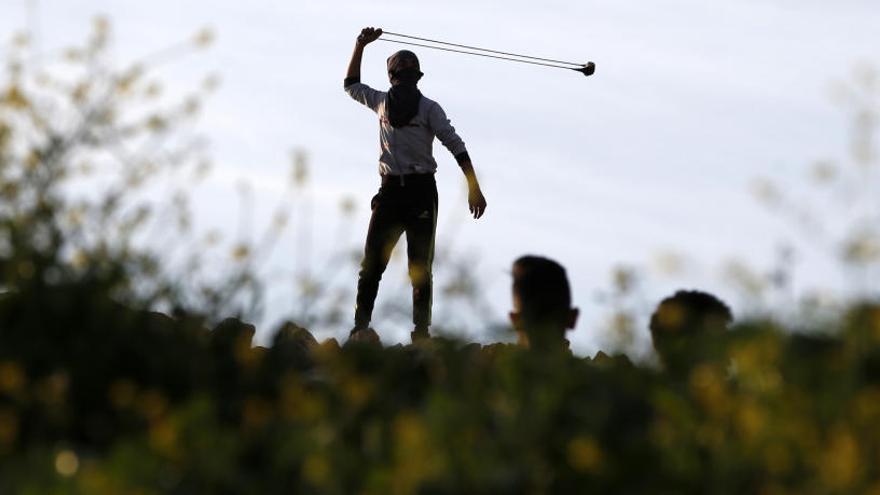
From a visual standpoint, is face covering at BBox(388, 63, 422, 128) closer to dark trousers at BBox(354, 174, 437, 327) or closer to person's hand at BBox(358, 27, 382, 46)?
dark trousers at BBox(354, 174, 437, 327)

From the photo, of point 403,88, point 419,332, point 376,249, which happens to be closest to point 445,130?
point 403,88

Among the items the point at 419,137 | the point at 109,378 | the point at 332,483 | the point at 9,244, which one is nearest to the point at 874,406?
the point at 332,483

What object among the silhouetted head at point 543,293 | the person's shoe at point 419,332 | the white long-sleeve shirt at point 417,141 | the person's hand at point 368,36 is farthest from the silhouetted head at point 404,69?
the silhouetted head at point 543,293

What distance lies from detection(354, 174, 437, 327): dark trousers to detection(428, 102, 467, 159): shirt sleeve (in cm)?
30

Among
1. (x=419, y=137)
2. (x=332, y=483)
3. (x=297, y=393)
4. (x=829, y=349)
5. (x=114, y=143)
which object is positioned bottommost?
(x=332, y=483)

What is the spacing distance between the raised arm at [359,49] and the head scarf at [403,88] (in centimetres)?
52

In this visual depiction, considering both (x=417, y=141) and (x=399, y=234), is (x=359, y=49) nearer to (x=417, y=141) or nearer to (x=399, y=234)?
(x=417, y=141)

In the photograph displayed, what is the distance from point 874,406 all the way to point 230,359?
248 cm

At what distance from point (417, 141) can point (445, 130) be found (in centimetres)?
22

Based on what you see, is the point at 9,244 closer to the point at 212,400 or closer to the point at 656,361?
the point at 212,400

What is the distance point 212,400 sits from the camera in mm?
5461

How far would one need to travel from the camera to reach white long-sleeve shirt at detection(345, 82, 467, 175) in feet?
38.3

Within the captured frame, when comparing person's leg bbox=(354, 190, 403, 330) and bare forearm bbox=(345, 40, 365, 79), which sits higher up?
bare forearm bbox=(345, 40, 365, 79)

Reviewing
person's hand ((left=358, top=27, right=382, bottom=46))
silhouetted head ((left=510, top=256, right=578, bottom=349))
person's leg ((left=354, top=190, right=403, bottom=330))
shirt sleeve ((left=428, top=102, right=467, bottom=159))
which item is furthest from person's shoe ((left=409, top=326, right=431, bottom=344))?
silhouetted head ((left=510, top=256, right=578, bottom=349))
